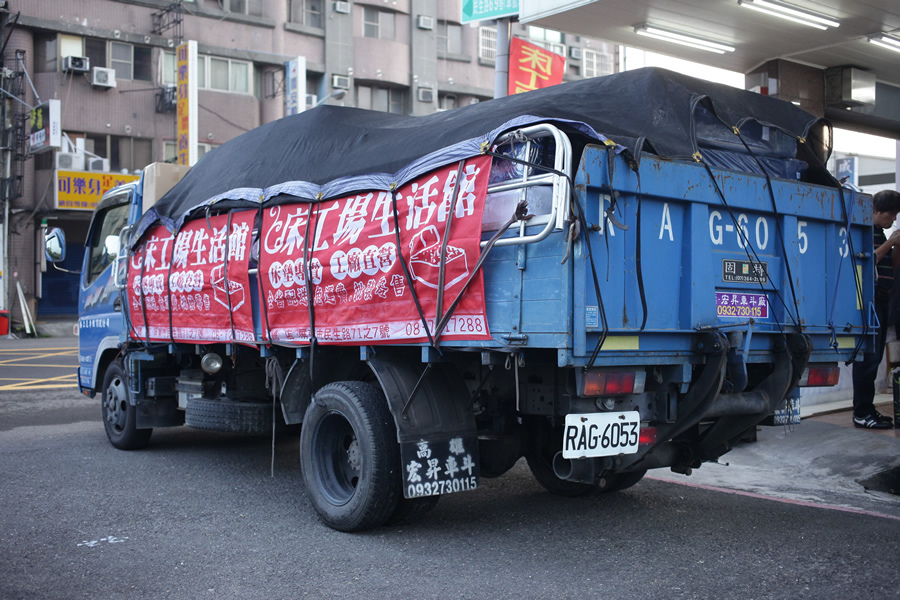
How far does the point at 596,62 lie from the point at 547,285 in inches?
1480

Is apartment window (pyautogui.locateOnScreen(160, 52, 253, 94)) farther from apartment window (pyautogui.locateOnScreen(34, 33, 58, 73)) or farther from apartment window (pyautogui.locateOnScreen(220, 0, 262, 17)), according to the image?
apartment window (pyautogui.locateOnScreen(34, 33, 58, 73))

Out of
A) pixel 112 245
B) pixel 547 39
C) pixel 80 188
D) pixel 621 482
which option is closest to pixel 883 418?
pixel 621 482

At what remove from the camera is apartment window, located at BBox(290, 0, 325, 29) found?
31.8 m

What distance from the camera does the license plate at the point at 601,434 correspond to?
4.41m

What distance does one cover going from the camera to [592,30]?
9.75 meters

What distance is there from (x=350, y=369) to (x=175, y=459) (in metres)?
2.98

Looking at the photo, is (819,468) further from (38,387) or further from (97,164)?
(97,164)

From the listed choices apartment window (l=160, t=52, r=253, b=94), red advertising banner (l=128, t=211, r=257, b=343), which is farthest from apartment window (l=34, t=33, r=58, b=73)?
red advertising banner (l=128, t=211, r=257, b=343)

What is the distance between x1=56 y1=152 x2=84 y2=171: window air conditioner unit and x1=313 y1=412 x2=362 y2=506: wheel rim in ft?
80.5

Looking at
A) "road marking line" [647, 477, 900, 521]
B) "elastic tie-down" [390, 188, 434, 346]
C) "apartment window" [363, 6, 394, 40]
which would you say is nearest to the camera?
"elastic tie-down" [390, 188, 434, 346]

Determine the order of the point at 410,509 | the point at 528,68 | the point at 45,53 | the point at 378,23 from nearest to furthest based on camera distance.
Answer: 1. the point at 410,509
2. the point at 528,68
3. the point at 45,53
4. the point at 378,23

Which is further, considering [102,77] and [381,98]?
[381,98]

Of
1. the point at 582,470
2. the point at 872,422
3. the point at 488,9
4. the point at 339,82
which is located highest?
the point at 339,82

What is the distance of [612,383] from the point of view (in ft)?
14.5
